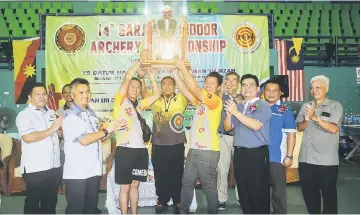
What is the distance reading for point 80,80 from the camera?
331 cm

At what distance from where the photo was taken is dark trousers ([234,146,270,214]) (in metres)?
3.44

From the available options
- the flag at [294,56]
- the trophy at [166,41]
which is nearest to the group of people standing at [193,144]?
the trophy at [166,41]

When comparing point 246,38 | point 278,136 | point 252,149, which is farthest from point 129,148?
point 246,38

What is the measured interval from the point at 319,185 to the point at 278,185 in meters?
0.45

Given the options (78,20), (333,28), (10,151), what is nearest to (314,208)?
(10,151)

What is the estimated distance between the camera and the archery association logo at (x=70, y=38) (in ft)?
21.2

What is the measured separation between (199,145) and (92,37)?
3.46m

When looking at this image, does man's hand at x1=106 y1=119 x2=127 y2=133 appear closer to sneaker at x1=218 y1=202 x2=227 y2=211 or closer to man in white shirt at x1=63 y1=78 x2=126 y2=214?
man in white shirt at x1=63 y1=78 x2=126 y2=214

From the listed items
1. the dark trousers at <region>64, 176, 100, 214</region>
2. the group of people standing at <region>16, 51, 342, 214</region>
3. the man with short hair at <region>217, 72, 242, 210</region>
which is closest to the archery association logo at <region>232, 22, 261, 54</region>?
the man with short hair at <region>217, 72, 242, 210</region>

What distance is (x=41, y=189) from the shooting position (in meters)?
3.45

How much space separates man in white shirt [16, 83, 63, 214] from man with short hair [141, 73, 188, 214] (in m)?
1.34

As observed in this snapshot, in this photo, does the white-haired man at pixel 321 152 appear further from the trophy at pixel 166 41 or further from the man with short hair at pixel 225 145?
the trophy at pixel 166 41

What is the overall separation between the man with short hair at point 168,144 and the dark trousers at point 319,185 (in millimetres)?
1485

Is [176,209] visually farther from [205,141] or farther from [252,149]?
[252,149]
